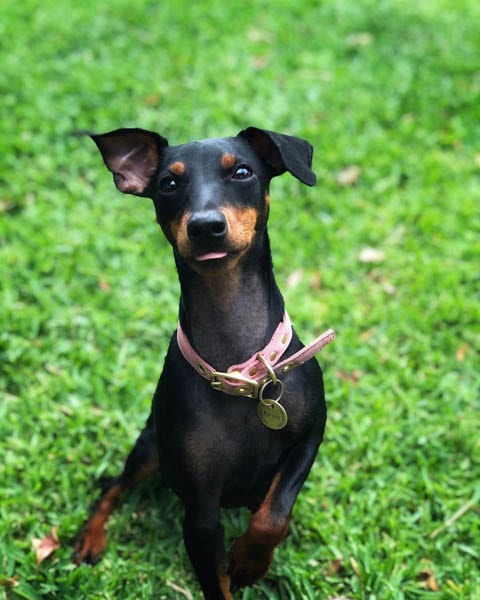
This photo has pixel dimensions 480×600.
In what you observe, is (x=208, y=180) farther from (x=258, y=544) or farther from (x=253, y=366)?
(x=258, y=544)

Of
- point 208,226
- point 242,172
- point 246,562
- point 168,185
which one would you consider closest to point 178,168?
point 168,185

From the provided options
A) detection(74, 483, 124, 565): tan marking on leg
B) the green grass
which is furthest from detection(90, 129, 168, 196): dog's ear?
the green grass

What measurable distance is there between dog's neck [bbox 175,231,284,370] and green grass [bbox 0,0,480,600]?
1082mm

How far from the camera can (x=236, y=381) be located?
268 cm

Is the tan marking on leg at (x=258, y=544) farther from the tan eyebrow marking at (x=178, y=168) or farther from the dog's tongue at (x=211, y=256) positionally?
the tan eyebrow marking at (x=178, y=168)

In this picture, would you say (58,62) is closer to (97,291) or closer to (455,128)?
(97,291)

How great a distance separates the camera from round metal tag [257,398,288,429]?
8.81 ft

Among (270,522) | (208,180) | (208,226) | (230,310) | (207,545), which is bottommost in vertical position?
(207,545)

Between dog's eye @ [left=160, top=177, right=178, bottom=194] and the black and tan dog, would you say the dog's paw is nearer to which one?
the black and tan dog

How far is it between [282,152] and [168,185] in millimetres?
386

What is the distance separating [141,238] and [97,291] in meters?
0.56

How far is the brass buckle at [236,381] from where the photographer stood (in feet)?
8.73

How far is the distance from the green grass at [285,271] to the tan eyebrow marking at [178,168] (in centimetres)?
166

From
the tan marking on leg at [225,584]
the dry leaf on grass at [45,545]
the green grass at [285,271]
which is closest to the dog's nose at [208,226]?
the tan marking on leg at [225,584]
